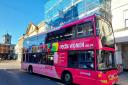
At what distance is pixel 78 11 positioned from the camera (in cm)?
2422

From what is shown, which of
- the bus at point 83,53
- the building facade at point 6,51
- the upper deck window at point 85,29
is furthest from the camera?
the building facade at point 6,51

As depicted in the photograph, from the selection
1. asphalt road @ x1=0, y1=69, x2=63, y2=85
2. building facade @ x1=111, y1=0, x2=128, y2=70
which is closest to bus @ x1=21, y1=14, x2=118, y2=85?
asphalt road @ x1=0, y1=69, x2=63, y2=85

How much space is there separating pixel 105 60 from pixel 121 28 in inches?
353

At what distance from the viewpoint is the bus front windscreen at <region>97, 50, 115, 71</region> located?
10.8 m

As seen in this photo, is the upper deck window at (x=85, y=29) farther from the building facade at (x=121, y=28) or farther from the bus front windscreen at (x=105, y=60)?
the building facade at (x=121, y=28)

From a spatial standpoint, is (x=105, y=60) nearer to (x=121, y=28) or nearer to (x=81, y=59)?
(x=81, y=59)

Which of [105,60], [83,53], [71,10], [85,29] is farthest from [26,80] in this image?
[71,10]

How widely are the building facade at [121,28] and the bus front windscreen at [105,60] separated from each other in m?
6.96

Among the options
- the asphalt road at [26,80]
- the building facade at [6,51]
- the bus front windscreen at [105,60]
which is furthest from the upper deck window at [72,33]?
the building facade at [6,51]

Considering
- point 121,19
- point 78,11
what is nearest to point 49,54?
point 121,19

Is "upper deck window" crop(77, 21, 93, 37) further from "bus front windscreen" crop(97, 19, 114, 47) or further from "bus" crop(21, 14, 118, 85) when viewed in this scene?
"bus front windscreen" crop(97, 19, 114, 47)

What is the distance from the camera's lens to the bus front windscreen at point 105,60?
10.8 m

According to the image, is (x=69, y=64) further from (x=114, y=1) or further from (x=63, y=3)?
(x=63, y=3)

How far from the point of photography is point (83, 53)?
12.0 metres
